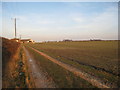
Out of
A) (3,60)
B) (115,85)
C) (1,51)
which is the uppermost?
(1,51)

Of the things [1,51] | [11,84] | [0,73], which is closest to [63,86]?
[11,84]

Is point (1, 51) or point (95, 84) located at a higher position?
point (1, 51)

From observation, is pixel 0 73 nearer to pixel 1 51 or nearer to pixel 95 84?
pixel 1 51

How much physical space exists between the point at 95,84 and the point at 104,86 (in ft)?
2.09

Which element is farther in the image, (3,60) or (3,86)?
(3,60)

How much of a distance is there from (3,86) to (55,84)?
3.86 metres

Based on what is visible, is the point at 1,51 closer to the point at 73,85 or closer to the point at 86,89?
the point at 73,85

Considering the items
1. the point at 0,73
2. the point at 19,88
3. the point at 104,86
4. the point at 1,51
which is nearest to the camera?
the point at 19,88

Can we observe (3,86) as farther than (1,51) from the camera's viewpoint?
No

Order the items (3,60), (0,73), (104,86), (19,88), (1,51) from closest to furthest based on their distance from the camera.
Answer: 1. (19,88)
2. (104,86)
3. (0,73)
4. (3,60)
5. (1,51)

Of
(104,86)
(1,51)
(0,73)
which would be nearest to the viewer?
(104,86)

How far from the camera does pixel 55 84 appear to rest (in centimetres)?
720

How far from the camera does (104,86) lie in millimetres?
6973

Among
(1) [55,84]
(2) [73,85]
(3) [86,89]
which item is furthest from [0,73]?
(3) [86,89]
